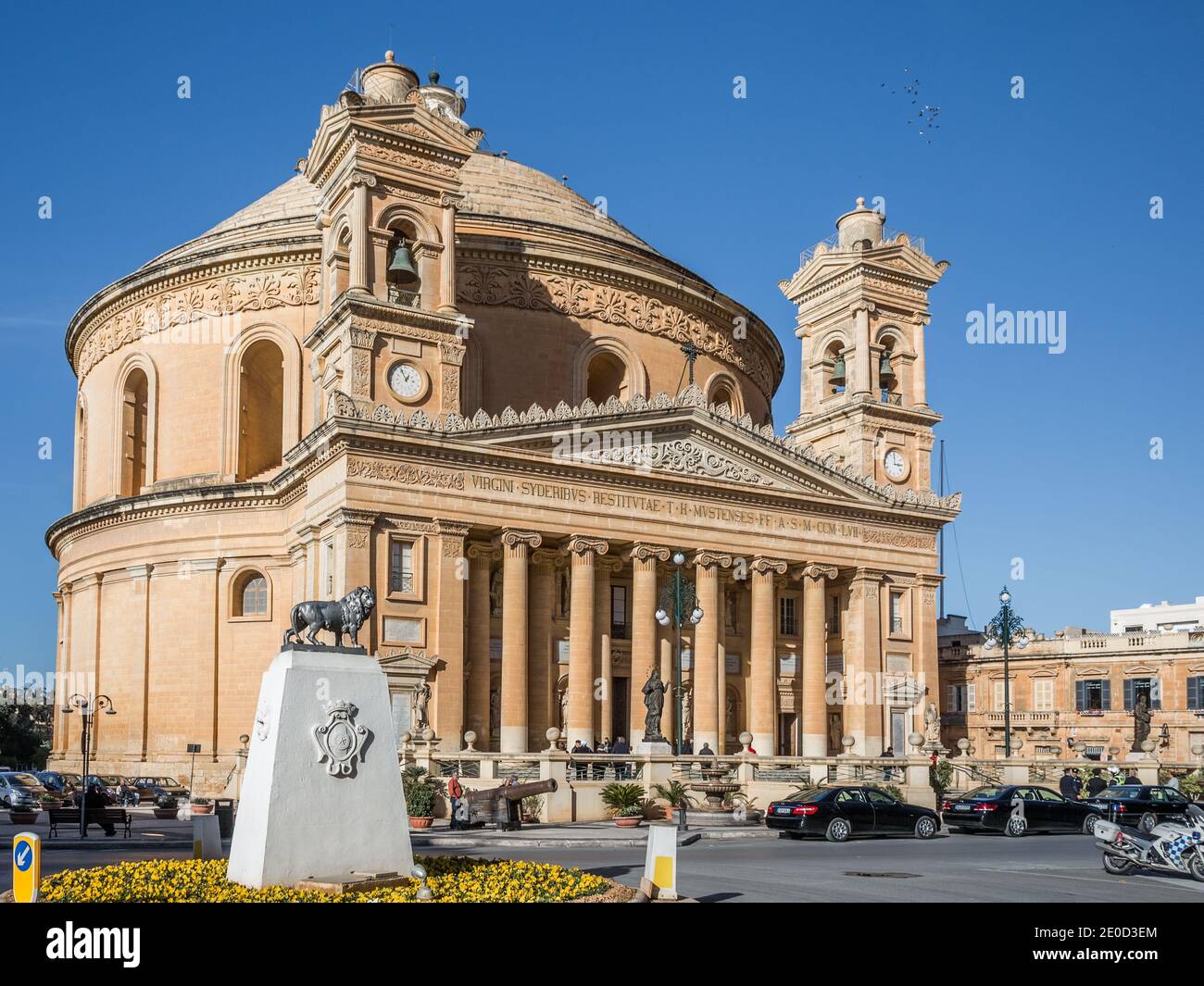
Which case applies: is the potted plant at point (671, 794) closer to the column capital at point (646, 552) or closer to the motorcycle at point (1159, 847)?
the column capital at point (646, 552)

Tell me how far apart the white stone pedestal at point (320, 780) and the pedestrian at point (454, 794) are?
18.1 metres

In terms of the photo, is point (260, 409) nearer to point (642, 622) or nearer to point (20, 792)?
point (20, 792)

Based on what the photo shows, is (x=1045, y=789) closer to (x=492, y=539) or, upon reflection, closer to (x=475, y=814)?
(x=475, y=814)

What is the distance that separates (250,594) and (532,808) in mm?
20605

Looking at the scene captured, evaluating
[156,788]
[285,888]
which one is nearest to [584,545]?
[156,788]

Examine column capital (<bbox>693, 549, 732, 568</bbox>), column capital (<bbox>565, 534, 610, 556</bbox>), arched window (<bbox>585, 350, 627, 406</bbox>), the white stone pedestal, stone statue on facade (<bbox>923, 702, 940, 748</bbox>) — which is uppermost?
arched window (<bbox>585, 350, 627, 406</bbox>)

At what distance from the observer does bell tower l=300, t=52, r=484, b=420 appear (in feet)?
140

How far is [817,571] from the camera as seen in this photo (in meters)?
50.6

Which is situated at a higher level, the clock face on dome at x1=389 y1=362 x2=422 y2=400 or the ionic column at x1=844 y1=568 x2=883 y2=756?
the clock face on dome at x1=389 y1=362 x2=422 y2=400

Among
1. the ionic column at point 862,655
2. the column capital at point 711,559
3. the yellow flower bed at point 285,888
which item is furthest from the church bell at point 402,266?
the yellow flower bed at point 285,888

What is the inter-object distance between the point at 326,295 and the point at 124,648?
17.2 meters

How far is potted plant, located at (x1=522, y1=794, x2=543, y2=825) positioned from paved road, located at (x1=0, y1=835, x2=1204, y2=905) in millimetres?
5591

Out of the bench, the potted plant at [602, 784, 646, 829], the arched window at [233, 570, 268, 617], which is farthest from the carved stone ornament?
the arched window at [233, 570, 268, 617]
